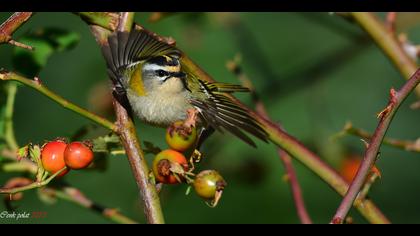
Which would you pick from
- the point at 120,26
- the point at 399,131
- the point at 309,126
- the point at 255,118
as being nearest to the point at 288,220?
the point at 309,126

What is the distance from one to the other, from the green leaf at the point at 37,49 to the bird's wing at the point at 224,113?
666 mm

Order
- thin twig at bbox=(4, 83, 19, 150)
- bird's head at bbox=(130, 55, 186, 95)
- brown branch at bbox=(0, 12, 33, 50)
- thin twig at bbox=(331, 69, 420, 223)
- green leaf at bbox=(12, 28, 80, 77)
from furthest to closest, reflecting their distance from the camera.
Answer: bird's head at bbox=(130, 55, 186, 95) → green leaf at bbox=(12, 28, 80, 77) → thin twig at bbox=(4, 83, 19, 150) → brown branch at bbox=(0, 12, 33, 50) → thin twig at bbox=(331, 69, 420, 223)

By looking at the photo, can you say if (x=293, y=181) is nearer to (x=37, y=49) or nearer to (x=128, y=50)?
(x=128, y=50)

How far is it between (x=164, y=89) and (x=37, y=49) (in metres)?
0.90

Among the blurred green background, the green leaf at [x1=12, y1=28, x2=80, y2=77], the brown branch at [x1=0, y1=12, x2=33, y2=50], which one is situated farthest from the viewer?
the blurred green background

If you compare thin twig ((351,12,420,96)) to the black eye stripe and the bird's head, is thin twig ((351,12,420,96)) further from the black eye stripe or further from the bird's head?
the black eye stripe

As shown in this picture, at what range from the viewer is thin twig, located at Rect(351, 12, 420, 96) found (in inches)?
111

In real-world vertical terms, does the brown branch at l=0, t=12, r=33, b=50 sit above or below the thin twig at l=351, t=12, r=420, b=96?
below

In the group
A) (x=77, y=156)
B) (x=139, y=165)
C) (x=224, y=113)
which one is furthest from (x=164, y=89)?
(x=139, y=165)

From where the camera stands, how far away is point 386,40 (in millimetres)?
2818

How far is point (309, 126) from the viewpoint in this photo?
4.89 m

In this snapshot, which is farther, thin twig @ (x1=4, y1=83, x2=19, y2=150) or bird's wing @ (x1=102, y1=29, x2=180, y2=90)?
thin twig @ (x1=4, y1=83, x2=19, y2=150)

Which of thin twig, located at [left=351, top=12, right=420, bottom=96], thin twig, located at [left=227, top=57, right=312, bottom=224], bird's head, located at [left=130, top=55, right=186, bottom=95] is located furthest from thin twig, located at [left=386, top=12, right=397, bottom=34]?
bird's head, located at [left=130, top=55, right=186, bottom=95]

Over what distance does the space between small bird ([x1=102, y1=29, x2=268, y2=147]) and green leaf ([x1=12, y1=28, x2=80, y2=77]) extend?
277 millimetres
